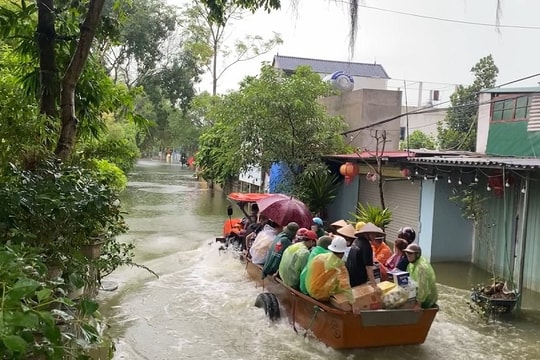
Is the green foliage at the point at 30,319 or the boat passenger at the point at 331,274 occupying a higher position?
the green foliage at the point at 30,319

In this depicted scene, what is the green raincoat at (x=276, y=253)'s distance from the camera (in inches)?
356

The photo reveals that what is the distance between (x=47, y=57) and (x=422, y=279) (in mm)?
5444

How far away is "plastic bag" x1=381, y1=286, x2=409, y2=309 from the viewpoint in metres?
7.04

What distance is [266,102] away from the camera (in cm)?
1552

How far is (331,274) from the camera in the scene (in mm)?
7039

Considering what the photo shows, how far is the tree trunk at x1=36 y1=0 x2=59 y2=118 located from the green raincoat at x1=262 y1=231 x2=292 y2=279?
539cm

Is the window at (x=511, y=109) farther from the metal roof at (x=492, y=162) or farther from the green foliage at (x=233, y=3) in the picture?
the green foliage at (x=233, y=3)

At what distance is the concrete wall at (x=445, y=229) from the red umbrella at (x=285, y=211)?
11.3 ft

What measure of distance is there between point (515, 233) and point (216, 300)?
619 centimetres

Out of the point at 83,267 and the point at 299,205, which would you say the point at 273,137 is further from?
the point at 83,267

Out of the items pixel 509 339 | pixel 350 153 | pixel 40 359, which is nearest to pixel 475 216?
pixel 509 339

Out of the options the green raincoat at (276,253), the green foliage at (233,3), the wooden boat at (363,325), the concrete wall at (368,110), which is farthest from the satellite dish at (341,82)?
the green foliage at (233,3)

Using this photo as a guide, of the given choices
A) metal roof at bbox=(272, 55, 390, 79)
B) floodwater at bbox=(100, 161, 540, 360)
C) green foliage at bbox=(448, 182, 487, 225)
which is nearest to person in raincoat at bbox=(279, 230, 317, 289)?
floodwater at bbox=(100, 161, 540, 360)

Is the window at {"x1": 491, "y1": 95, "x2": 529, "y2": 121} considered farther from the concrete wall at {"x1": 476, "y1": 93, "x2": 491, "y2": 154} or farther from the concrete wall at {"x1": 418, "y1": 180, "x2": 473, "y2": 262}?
the concrete wall at {"x1": 418, "y1": 180, "x2": 473, "y2": 262}
